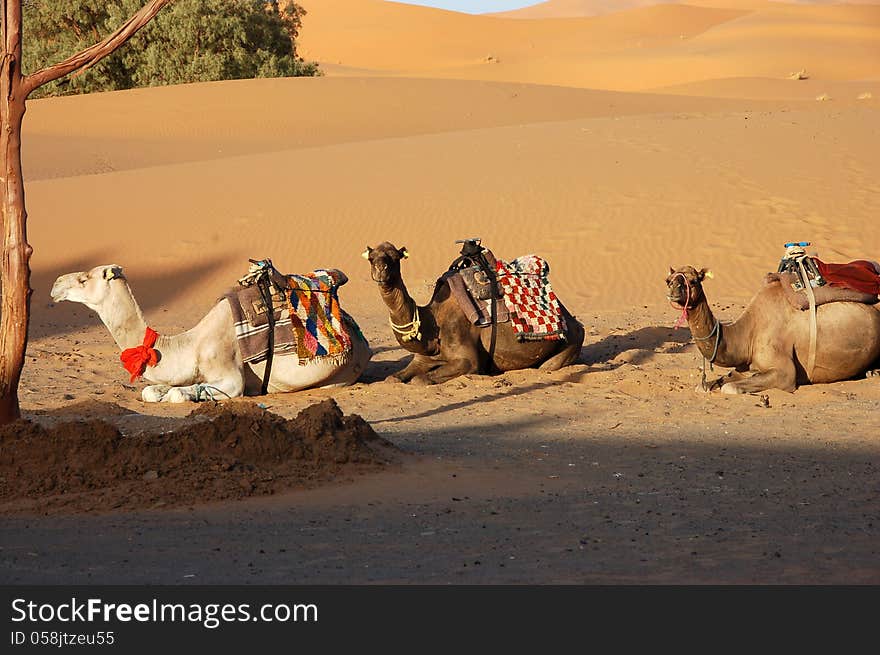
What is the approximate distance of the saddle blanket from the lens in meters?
11.0

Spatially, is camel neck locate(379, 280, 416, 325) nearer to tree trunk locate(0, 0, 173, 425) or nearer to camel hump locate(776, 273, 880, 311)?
camel hump locate(776, 273, 880, 311)

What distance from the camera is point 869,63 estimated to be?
65000 mm

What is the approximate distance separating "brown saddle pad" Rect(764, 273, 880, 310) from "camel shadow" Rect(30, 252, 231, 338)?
956 cm

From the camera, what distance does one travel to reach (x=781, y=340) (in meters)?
11.1

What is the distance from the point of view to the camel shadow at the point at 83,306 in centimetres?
1711

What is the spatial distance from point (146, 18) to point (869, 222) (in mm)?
16269

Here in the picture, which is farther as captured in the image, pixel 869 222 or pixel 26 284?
pixel 869 222

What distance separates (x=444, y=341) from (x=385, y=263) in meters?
1.12

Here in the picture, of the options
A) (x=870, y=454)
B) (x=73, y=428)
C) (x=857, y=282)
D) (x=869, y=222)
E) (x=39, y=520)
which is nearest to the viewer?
(x=39, y=520)

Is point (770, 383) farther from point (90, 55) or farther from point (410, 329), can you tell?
point (90, 55)

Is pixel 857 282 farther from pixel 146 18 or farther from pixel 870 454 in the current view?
pixel 146 18

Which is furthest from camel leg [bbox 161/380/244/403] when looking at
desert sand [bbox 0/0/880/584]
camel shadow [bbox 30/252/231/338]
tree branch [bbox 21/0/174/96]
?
camel shadow [bbox 30/252/231/338]

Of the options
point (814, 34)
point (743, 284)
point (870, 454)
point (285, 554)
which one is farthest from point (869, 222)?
point (814, 34)

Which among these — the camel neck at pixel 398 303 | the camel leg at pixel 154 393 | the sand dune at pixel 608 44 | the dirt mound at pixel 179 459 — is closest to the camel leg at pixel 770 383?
the camel neck at pixel 398 303
